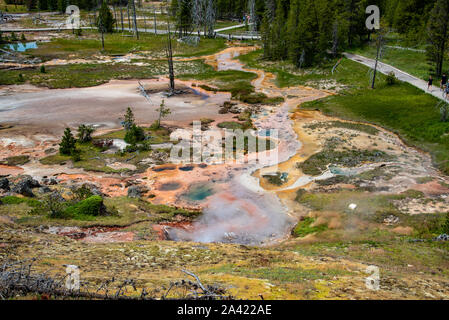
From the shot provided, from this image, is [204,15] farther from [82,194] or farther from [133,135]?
→ [82,194]

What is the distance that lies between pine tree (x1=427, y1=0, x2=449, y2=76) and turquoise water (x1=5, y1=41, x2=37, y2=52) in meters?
79.9

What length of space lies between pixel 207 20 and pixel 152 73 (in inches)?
1702

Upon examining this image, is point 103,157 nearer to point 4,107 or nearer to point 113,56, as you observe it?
point 4,107

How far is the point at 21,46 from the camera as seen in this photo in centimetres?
8388

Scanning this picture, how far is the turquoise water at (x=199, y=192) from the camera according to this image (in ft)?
79.4

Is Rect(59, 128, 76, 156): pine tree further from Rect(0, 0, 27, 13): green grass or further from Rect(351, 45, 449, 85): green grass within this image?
Rect(0, 0, 27, 13): green grass

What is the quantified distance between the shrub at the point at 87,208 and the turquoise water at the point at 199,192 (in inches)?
258

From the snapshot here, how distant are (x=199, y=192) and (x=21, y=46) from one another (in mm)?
80441

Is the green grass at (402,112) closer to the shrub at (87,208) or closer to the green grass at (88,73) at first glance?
the shrub at (87,208)

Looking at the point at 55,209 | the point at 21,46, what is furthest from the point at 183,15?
the point at 55,209

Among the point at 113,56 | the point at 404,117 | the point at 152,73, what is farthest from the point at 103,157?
the point at 113,56

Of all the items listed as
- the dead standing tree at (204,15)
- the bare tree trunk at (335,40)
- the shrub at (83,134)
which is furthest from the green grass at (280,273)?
the dead standing tree at (204,15)

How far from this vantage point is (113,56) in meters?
78.1

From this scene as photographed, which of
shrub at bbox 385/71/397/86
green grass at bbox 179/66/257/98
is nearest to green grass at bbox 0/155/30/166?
green grass at bbox 179/66/257/98
